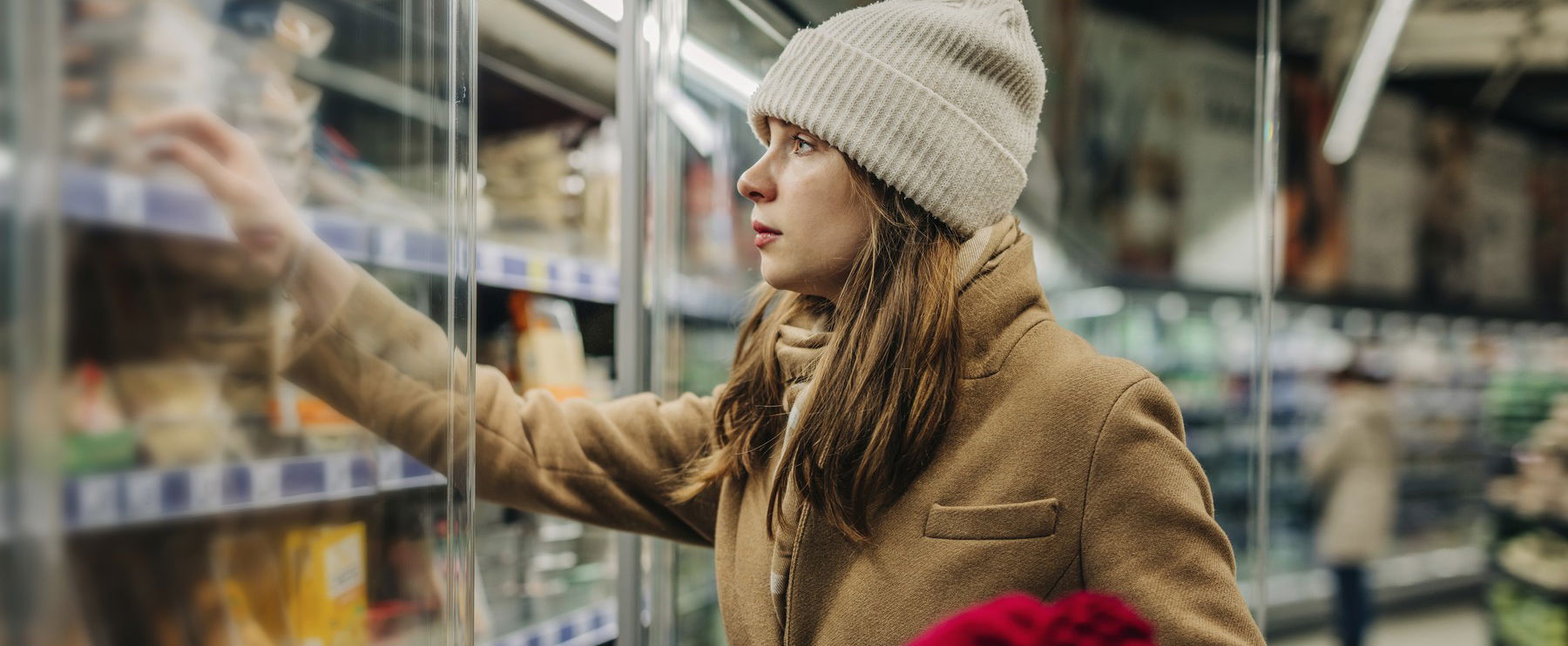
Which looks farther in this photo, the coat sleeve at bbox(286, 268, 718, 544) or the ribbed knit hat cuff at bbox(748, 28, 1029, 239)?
the ribbed knit hat cuff at bbox(748, 28, 1029, 239)

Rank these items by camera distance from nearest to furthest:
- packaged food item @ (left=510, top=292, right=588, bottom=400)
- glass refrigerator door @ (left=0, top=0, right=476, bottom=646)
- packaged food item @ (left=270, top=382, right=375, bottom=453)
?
glass refrigerator door @ (left=0, top=0, right=476, bottom=646) → packaged food item @ (left=270, top=382, right=375, bottom=453) → packaged food item @ (left=510, top=292, right=588, bottom=400)

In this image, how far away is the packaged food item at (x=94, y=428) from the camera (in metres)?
0.55

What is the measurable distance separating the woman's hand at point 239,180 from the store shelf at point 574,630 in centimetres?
105

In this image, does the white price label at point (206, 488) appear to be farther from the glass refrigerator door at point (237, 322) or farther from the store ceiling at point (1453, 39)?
the store ceiling at point (1453, 39)

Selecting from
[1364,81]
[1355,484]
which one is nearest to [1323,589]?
[1355,484]

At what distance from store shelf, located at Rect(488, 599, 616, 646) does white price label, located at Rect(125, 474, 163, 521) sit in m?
1.07

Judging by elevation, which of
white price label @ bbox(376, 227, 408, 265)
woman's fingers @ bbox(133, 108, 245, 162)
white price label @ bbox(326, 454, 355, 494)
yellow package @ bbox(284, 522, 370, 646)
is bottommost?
yellow package @ bbox(284, 522, 370, 646)

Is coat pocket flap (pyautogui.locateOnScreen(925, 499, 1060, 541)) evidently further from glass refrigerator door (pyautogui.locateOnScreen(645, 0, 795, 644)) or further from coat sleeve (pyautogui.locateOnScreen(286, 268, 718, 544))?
glass refrigerator door (pyautogui.locateOnScreen(645, 0, 795, 644))

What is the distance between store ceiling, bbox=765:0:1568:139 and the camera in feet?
9.74

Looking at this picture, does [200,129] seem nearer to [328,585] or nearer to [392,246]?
[392,246]

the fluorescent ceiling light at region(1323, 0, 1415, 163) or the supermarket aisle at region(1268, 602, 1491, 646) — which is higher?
the fluorescent ceiling light at region(1323, 0, 1415, 163)

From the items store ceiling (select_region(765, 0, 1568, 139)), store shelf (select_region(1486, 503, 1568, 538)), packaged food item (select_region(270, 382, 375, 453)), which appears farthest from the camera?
store shelf (select_region(1486, 503, 1568, 538))

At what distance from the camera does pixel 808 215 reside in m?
1.05

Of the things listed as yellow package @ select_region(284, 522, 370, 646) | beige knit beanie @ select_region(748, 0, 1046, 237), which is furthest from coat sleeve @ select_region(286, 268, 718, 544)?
beige knit beanie @ select_region(748, 0, 1046, 237)
